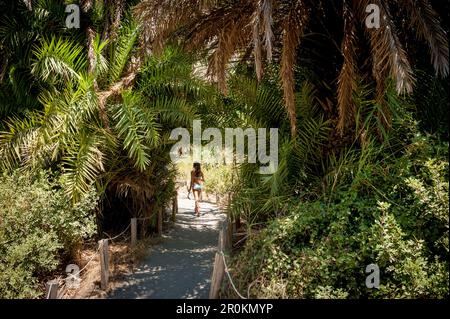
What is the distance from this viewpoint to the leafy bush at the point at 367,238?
3908 mm

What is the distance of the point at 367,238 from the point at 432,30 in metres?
2.70

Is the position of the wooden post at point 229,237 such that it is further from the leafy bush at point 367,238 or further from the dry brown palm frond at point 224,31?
the dry brown palm frond at point 224,31

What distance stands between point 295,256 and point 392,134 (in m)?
2.31

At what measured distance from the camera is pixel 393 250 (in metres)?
3.88

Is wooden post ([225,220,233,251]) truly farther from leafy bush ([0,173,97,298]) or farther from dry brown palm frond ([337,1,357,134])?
dry brown palm frond ([337,1,357,134])

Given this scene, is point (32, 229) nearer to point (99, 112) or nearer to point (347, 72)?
point (99, 112)

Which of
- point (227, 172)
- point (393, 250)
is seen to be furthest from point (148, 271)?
point (227, 172)

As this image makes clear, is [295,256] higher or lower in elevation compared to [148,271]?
higher

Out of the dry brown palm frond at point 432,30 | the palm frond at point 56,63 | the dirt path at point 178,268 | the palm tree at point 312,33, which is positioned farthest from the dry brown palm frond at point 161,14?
the dirt path at point 178,268

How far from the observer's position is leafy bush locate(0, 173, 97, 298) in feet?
16.5

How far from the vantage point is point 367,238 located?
4.14m

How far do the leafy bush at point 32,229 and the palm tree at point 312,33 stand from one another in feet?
10.1

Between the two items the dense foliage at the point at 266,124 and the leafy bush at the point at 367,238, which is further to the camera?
the dense foliage at the point at 266,124

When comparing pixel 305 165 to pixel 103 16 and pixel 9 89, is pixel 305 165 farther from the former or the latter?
pixel 9 89
